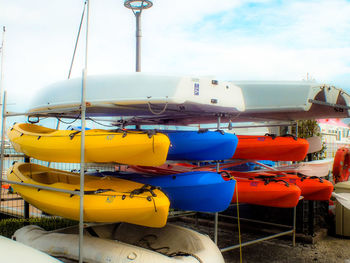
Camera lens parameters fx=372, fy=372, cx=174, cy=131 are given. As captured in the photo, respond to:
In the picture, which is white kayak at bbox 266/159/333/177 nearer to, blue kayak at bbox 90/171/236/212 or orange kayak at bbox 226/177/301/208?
orange kayak at bbox 226/177/301/208

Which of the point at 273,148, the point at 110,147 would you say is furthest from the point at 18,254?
the point at 273,148

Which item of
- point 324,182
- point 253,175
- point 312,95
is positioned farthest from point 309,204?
point 312,95

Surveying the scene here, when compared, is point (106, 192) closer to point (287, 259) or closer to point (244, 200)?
point (244, 200)

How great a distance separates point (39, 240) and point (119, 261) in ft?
4.25

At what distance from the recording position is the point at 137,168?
6.68 m

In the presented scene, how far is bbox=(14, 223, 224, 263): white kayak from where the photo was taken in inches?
148

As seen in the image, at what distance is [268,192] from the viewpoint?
5.43 metres

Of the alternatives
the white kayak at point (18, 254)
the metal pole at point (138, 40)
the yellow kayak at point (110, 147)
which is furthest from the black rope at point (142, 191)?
the metal pole at point (138, 40)

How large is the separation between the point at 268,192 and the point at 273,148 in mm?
721

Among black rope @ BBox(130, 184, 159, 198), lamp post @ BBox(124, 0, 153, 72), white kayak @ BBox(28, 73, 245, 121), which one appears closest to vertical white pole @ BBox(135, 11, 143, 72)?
lamp post @ BBox(124, 0, 153, 72)

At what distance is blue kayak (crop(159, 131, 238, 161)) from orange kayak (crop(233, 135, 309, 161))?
1.29 m

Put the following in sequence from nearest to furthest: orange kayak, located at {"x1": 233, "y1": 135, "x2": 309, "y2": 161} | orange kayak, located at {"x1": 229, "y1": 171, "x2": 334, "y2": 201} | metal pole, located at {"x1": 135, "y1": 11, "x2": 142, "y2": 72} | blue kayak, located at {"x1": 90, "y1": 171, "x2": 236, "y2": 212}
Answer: blue kayak, located at {"x1": 90, "y1": 171, "x2": 236, "y2": 212}, orange kayak, located at {"x1": 233, "y1": 135, "x2": 309, "y2": 161}, orange kayak, located at {"x1": 229, "y1": 171, "x2": 334, "y2": 201}, metal pole, located at {"x1": 135, "y1": 11, "x2": 142, "y2": 72}

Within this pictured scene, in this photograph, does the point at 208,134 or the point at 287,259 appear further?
the point at 287,259

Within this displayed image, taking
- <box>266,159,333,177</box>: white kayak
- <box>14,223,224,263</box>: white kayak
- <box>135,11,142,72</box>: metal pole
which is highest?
<box>135,11,142,72</box>: metal pole
